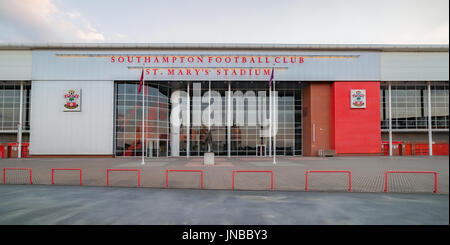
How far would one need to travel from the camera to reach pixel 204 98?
35844 mm

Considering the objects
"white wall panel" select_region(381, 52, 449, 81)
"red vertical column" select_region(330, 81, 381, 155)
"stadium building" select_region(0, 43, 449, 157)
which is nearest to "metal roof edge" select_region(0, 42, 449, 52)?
"stadium building" select_region(0, 43, 449, 157)

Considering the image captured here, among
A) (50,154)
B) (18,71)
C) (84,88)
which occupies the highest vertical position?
(18,71)

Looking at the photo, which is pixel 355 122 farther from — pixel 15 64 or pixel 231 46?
pixel 15 64

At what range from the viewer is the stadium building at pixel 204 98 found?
1251 inches

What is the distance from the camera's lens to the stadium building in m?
31.8

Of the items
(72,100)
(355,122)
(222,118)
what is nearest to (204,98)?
(222,118)

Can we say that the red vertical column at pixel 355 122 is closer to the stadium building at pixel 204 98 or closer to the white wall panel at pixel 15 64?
the stadium building at pixel 204 98

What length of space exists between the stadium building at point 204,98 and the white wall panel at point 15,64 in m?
0.15

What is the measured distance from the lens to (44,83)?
31.9 metres

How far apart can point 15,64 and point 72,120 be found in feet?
40.2

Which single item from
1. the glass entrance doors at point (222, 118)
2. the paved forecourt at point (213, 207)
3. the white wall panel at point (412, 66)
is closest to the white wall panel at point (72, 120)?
the glass entrance doors at point (222, 118)
